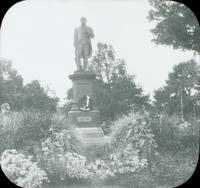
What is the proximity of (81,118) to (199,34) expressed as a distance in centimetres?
538

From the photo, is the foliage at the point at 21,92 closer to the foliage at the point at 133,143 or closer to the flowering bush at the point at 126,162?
the foliage at the point at 133,143

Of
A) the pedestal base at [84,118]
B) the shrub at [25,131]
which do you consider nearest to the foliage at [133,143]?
the shrub at [25,131]

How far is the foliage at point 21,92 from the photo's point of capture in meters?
43.6

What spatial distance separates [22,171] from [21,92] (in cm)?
3624

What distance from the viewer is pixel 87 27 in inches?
756

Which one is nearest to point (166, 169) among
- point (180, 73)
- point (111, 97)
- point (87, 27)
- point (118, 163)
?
point (118, 163)

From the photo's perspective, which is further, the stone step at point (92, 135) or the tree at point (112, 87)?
the tree at point (112, 87)

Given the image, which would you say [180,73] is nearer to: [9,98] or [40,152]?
[9,98]

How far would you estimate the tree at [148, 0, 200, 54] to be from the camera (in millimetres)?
16812

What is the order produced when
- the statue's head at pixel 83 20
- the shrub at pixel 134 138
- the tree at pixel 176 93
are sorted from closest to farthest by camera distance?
the shrub at pixel 134 138, the statue's head at pixel 83 20, the tree at pixel 176 93

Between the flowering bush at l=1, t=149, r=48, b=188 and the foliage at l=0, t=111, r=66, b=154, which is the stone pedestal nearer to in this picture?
the foliage at l=0, t=111, r=66, b=154

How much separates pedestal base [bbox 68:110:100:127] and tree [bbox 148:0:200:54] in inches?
157

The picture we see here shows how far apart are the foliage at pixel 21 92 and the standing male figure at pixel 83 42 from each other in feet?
78.4

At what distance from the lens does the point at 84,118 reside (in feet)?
59.7
